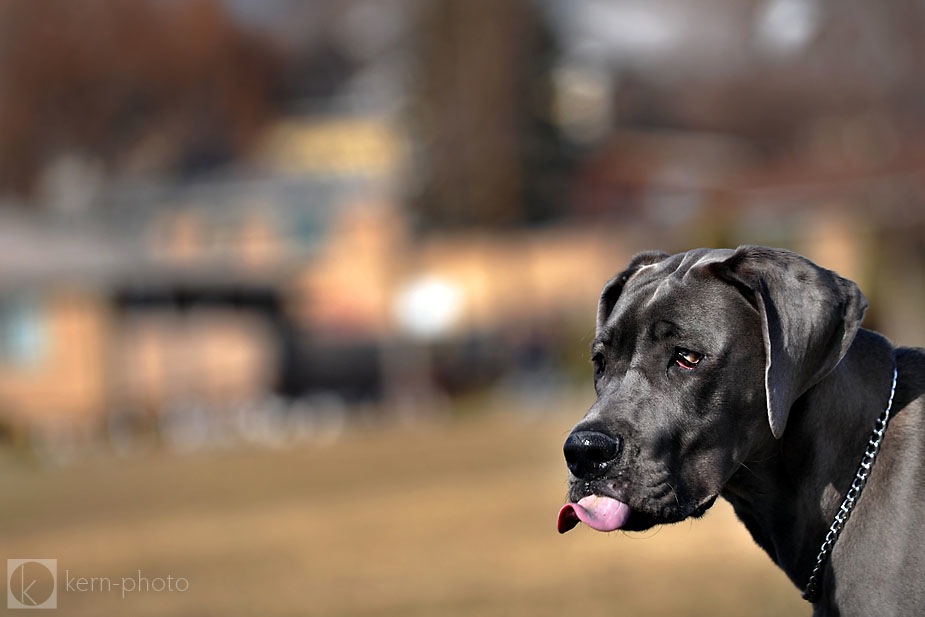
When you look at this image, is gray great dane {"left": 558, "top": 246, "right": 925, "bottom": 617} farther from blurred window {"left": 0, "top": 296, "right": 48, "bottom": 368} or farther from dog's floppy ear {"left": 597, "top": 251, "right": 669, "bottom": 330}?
blurred window {"left": 0, "top": 296, "right": 48, "bottom": 368}

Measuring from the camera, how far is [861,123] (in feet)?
203

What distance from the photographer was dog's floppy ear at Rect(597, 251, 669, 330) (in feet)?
16.1

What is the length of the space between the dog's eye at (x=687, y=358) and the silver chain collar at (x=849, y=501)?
2.00ft

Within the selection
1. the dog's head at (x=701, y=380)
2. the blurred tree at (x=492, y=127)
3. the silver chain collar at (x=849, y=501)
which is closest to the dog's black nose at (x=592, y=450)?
the dog's head at (x=701, y=380)

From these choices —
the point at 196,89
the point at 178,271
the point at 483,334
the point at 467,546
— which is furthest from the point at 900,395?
the point at 196,89

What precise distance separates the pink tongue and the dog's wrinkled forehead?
2.05 feet

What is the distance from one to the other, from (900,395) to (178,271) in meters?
30.2

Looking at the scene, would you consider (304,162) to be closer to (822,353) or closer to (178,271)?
(178,271)

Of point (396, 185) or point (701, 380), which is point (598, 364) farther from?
point (396, 185)

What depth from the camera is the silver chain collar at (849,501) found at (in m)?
4.25

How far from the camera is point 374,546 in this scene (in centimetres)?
1316

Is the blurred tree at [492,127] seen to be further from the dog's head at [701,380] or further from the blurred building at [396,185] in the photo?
the dog's head at [701,380]

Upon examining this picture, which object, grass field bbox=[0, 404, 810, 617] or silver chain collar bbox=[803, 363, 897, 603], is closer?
silver chain collar bbox=[803, 363, 897, 603]

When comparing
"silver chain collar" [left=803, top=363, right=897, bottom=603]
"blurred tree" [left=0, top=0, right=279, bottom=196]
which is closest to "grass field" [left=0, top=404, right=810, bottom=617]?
"silver chain collar" [left=803, top=363, right=897, bottom=603]
